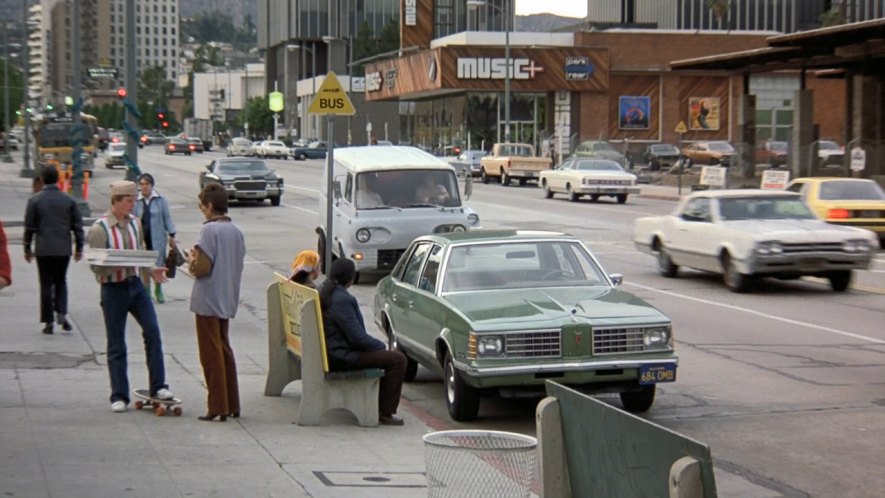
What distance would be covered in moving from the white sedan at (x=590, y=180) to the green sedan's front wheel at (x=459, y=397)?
34664 millimetres

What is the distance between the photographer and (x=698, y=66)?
5131 cm

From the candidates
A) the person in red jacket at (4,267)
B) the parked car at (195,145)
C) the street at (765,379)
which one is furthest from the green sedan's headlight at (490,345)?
the parked car at (195,145)

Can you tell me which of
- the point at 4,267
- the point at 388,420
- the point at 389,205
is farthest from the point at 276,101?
the point at 4,267

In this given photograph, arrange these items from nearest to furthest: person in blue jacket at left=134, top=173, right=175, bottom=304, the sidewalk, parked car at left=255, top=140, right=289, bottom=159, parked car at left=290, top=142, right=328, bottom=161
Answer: the sidewalk
person in blue jacket at left=134, top=173, right=175, bottom=304
parked car at left=290, top=142, right=328, bottom=161
parked car at left=255, top=140, right=289, bottom=159

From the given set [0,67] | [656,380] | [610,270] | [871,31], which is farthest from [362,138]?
[656,380]

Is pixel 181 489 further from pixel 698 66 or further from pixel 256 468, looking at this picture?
pixel 698 66

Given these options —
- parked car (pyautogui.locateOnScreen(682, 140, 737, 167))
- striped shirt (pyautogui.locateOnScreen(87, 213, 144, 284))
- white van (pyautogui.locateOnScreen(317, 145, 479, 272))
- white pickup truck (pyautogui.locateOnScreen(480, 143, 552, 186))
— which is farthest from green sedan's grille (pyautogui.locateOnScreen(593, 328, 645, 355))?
parked car (pyautogui.locateOnScreen(682, 140, 737, 167))

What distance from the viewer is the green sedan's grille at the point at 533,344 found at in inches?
414

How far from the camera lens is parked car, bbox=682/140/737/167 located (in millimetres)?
68875

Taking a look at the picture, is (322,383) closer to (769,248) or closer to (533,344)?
(533,344)

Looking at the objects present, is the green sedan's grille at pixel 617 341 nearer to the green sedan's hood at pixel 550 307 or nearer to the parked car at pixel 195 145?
the green sedan's hood at pixel 550 307

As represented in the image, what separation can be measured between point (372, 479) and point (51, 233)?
7467mm

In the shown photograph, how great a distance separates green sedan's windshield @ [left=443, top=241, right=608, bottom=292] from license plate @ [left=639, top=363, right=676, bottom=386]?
1.40 m

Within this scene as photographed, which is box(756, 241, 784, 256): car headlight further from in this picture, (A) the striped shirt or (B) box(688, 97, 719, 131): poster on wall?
(B) box(688, 97, 719, 131): poster on wall
